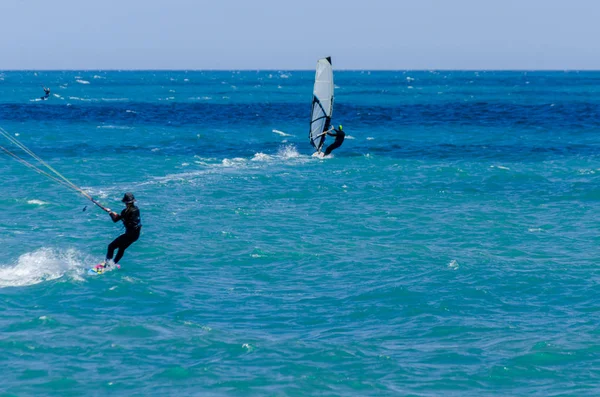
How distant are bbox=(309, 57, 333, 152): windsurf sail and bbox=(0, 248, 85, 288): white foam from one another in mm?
22836

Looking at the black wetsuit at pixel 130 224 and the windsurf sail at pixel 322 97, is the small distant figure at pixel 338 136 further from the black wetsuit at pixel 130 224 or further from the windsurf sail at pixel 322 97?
the black wetsuit at pixel 130 224

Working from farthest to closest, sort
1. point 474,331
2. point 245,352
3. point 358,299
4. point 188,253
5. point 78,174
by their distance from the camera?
1. point 78,174
2. point 188,253
3. point 358,299
4. point 474,331
5. point 245,352

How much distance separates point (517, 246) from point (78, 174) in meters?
26.1

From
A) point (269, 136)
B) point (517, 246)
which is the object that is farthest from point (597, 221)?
point (269, 136)

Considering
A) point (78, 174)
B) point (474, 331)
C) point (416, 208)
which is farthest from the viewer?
point (78, 174)

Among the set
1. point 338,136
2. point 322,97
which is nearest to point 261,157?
point 338,136

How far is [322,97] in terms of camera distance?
45156mm

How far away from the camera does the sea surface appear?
16000mm

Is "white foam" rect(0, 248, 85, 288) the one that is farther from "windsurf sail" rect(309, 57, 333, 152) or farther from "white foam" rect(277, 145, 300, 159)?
"white foam" rect(277, 145, 300, 159)

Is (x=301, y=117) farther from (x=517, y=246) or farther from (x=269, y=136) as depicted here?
(x=517, y=246)

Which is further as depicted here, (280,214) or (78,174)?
(78,174)

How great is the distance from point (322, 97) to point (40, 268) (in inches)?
987

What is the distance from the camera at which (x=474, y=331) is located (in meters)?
18.5

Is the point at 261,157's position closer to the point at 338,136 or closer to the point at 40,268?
the point at 338,136
